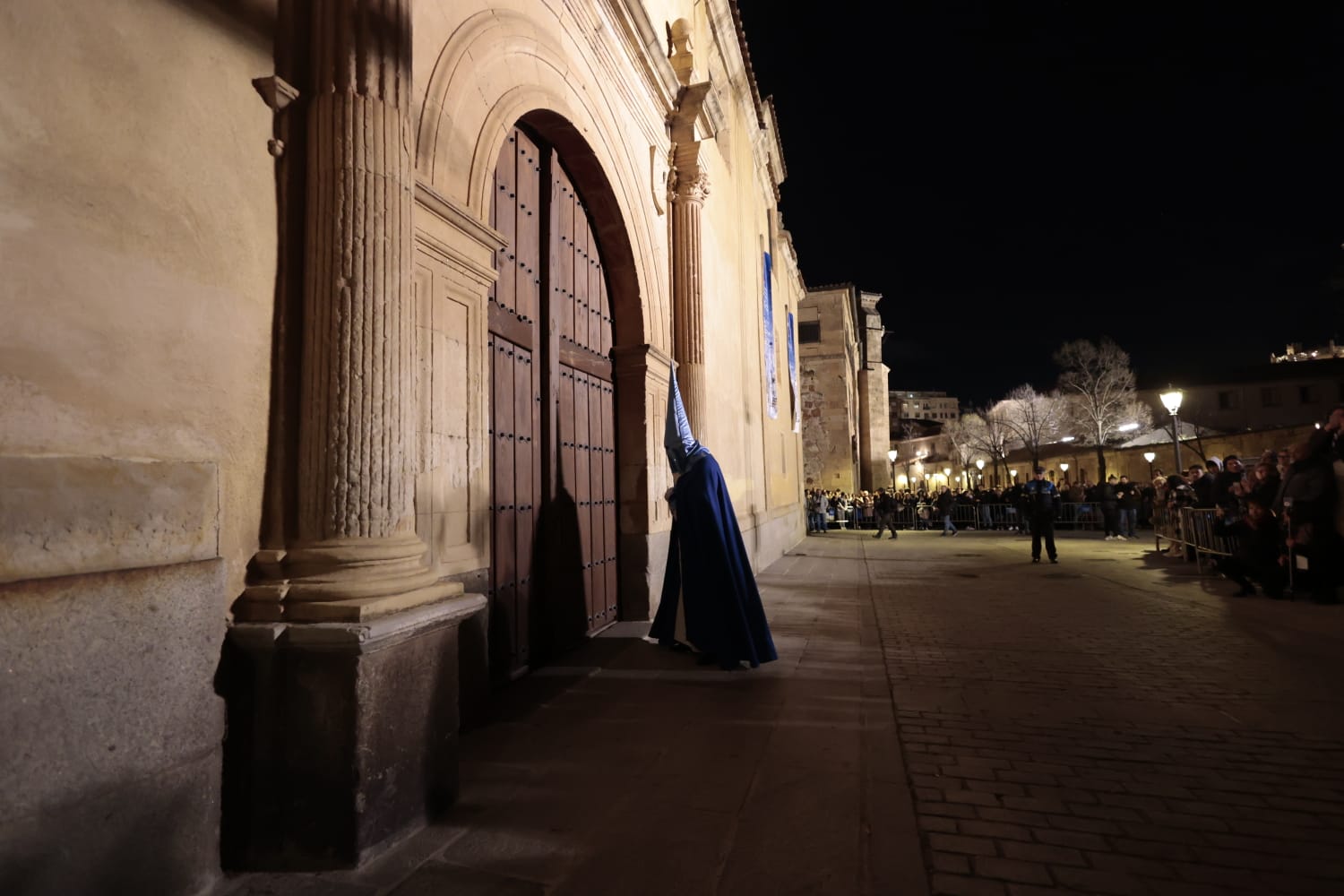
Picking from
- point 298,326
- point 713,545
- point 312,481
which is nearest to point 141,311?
point 298,326

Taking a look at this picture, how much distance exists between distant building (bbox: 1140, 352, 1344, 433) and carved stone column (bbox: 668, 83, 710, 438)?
54333 mm

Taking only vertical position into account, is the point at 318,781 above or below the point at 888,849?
above

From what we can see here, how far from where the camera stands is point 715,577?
4.79 m

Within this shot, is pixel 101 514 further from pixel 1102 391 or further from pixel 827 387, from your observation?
pixel 1102 391

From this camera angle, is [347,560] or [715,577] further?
[715,577]

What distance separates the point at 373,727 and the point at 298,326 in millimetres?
1491

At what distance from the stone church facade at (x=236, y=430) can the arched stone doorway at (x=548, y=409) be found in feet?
2.69

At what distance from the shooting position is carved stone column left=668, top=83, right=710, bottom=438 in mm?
7594

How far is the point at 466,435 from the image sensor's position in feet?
11.7

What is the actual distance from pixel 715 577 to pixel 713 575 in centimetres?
2

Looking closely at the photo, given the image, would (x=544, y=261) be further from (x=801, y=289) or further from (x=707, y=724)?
(x=801, y=289)

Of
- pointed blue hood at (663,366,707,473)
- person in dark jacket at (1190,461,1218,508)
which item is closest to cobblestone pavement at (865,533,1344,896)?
pointed blue hood at (663,366,707,473)

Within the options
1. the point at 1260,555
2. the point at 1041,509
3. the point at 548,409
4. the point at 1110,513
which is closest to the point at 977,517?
the point at 1110,513

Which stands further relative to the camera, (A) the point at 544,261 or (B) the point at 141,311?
(A) the point at 544,261
